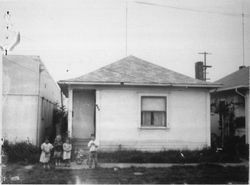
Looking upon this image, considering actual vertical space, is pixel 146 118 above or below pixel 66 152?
above

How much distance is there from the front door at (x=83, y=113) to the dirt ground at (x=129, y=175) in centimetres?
346

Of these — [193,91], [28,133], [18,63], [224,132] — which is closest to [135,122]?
[193,91]

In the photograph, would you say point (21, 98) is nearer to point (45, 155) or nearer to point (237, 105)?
point (45, 155)

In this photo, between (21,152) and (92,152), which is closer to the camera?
(92,152)

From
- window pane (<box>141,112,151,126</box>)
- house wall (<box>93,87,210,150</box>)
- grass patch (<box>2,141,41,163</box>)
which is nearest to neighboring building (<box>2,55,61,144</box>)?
grass patch (<box>2,141,41,163</box>)

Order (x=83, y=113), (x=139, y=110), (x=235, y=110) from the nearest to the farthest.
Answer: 1. (x=139, y=110)
2. (x=83, y=113)
3. (x=235, y=110)

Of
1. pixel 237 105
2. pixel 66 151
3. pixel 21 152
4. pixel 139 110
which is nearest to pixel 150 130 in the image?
pixel 139 110

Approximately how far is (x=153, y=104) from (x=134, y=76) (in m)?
1.48

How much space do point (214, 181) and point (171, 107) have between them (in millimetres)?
5069

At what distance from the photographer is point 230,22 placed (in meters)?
10.2

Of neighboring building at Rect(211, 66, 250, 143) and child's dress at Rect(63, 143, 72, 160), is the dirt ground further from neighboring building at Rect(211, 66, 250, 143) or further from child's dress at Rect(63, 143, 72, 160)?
neighboring building at Rect(211, 66, 250, 143)

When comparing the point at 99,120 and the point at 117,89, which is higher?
the point at 117,89

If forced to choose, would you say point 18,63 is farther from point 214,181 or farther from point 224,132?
point 224,132

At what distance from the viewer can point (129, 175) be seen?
32.9 feet
